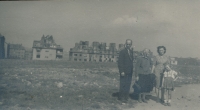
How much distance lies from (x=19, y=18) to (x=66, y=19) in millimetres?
1779

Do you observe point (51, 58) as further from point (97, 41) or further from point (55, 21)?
point (97, 41)

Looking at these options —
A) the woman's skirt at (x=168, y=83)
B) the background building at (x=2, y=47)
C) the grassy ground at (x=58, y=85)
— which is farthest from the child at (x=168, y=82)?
the background building at (x=2, y=47)

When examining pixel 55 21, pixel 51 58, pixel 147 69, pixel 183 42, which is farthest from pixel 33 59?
pixel 183 42

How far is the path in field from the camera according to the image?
4.94m

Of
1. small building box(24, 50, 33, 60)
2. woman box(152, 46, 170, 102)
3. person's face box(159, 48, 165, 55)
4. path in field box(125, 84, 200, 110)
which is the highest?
person's face box(159, 48, 165, 55)

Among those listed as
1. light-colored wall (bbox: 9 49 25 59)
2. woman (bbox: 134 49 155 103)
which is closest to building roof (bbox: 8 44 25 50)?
light-colored wall (bbox: 9 49 25 59)

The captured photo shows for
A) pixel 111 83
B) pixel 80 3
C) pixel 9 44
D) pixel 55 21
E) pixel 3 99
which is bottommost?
pixel 3 99

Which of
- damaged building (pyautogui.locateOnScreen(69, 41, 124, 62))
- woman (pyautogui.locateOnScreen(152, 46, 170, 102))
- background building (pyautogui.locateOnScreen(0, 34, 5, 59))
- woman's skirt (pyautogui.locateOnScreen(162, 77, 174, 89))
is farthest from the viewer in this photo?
Answer: background building (pyautogui.locateOnScreen(0, 34, 5, 59))

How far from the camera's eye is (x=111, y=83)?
17.9 ft

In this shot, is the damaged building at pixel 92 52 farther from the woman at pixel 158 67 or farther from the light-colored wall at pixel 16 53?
the light-colored wall at pixel 16 53

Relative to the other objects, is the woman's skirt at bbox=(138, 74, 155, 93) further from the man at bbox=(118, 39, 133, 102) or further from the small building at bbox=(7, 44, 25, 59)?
the small building at bbox=(7, 44, 25, 59)

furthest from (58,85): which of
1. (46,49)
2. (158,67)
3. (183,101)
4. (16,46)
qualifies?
(183,101)

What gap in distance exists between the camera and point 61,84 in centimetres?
560

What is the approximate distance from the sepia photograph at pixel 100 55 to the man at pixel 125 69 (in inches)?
1.2
